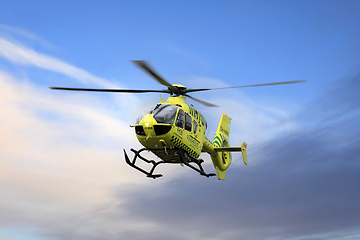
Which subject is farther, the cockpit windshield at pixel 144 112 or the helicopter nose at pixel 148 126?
the cockpit windshield at pixel 144 112

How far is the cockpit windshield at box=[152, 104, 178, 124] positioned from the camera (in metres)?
25.1

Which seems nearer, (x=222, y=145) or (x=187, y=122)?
(x=187, y=122)

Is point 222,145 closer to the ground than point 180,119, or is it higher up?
higher up

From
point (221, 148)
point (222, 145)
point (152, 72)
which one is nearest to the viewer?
point (152, 72)

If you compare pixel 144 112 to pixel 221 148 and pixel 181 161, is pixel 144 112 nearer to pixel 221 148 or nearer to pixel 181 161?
pixel 181 161

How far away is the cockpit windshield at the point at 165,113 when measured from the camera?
25.1 meters

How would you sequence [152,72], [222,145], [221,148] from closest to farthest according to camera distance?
[152,72] < [221,148] < [222,145]

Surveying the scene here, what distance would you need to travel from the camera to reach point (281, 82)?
25.7m

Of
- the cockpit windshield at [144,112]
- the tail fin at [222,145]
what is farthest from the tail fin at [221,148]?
the cockpit windshield at [144,112]

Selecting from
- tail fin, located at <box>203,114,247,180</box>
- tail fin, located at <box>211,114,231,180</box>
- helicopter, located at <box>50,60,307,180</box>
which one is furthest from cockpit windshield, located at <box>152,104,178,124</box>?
tail fin, located at <box>211,114,231,180</box>

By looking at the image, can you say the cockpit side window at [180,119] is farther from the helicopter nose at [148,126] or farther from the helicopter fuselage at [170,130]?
the helicopter nose at [148,126]

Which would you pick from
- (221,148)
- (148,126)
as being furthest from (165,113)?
(221,148)

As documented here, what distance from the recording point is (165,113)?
25.5 metres

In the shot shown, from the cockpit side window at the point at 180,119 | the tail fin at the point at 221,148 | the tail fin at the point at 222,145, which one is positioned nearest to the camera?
the cockpit side window at the point at 180,119
